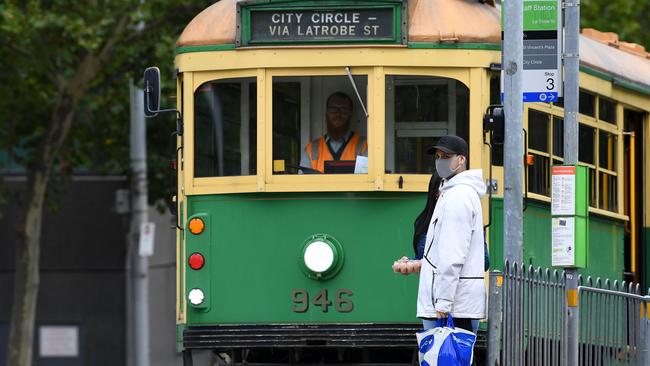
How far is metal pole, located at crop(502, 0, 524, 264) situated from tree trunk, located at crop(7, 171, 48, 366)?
10692mm

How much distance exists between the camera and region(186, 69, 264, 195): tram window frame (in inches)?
430

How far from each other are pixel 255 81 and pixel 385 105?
936 mm

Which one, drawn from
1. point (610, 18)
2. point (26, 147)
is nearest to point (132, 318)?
point (26, 147)

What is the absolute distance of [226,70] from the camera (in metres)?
11.1

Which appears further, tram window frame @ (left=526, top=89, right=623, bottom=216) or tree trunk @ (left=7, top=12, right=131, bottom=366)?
tree trunk @ (left=7, top=12, right=131, bottom=366)

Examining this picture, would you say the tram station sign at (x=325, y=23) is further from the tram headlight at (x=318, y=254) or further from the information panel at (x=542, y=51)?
the tram headlight at (x=318, y=254)

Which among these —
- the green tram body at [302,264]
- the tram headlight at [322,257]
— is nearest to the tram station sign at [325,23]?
the green tram body at [302,264]

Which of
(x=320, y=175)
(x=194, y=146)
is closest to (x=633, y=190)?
(x=320, y=175)

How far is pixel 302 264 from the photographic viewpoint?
1088 centimetres

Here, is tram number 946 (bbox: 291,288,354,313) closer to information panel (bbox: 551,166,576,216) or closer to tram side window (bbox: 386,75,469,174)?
tram side window (bbox: 386,75,469,174)

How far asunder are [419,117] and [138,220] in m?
12.6

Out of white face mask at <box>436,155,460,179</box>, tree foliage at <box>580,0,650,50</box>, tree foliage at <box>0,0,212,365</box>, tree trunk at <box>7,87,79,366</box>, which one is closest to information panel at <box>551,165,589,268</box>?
white face mask at <box>436,155,460,179</box>

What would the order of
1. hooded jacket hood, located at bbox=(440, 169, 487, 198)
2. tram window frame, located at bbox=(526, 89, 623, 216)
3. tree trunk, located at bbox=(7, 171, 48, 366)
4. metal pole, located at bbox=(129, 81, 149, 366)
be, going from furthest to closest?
metal pole, located at bbox=(129, 81, 149, 366) < tree trunk, located at bbox=(7, 171, 48, 366) < tram window frame, located at bbox=(526, 89, 623, 216) < hooded jacket hood, located at bbox=(440, 169, 487, 198)

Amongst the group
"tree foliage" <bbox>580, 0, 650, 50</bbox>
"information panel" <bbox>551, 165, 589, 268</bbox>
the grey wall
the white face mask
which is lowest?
the grey wall
